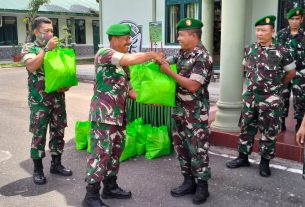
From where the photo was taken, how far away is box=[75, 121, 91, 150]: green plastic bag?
17.1 ft

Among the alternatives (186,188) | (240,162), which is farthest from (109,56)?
(240,162)

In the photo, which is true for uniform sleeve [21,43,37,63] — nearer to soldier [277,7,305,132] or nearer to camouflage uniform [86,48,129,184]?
camouflage uniform [86,48,129,184]

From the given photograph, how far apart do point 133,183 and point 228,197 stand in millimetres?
1084

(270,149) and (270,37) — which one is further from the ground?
(270,37)

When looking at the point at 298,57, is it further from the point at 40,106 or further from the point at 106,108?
the point at 40,106

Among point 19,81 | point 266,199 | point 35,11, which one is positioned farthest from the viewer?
point 35,11

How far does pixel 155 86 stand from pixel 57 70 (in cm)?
112

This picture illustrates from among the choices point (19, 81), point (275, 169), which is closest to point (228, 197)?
point (275, 169)

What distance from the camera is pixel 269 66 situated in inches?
160

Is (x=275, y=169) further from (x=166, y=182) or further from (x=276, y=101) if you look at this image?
(x=166, y=182)

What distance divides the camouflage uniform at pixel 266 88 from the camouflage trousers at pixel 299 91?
1059 mm

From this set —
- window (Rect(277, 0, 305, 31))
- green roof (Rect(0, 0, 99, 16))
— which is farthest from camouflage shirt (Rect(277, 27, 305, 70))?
green roof (Rect(0, 0, 99, 16))

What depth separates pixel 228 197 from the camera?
3.78m

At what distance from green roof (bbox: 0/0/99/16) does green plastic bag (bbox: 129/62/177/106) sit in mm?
20619
